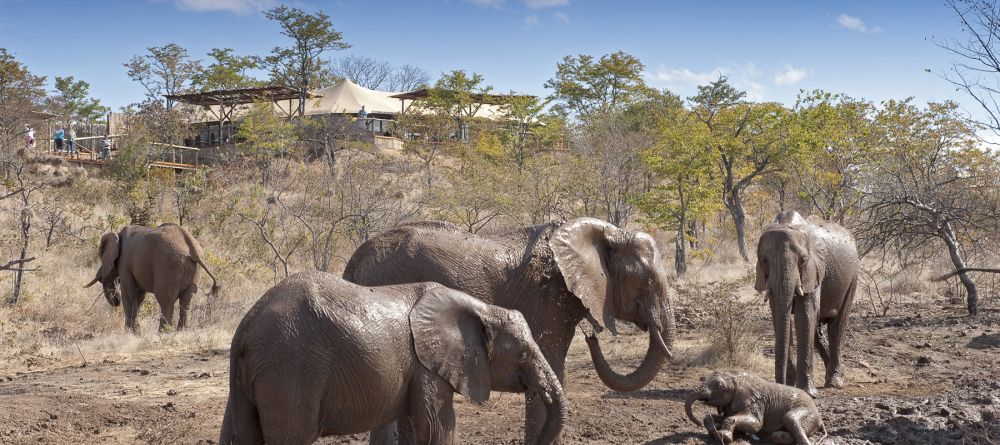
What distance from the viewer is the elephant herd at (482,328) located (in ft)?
17.4

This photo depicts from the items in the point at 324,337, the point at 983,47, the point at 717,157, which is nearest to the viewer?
the point at 324,337

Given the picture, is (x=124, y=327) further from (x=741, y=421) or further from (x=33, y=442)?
(x=741, y=421)

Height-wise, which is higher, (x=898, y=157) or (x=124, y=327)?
(x=898, y=157)

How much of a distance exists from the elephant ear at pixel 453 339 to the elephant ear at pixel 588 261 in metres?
1.56

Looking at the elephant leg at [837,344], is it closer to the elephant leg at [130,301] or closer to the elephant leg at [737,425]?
the elephant leg at [737,425]

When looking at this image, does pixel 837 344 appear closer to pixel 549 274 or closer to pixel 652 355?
pixel 652 355

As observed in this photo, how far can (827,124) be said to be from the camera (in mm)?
25750

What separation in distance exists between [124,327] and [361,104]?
3453 centimetres

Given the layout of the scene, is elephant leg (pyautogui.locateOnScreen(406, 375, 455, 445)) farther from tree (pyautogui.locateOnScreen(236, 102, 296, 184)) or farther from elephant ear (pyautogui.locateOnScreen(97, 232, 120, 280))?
tree (pyautogui.locateOnScreen(236, 102, 296, 184))

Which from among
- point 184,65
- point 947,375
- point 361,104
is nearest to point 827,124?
→ point 947,375

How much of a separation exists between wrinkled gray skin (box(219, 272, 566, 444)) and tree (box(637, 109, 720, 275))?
18.7m

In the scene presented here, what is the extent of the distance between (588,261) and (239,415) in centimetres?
304

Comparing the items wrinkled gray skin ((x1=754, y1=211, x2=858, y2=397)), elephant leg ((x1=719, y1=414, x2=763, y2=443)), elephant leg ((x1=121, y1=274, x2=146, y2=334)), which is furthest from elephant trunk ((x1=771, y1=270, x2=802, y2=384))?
elephant leg ((x1=121, y1=274, x2=146, y2=334))

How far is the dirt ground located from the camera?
812 cm
